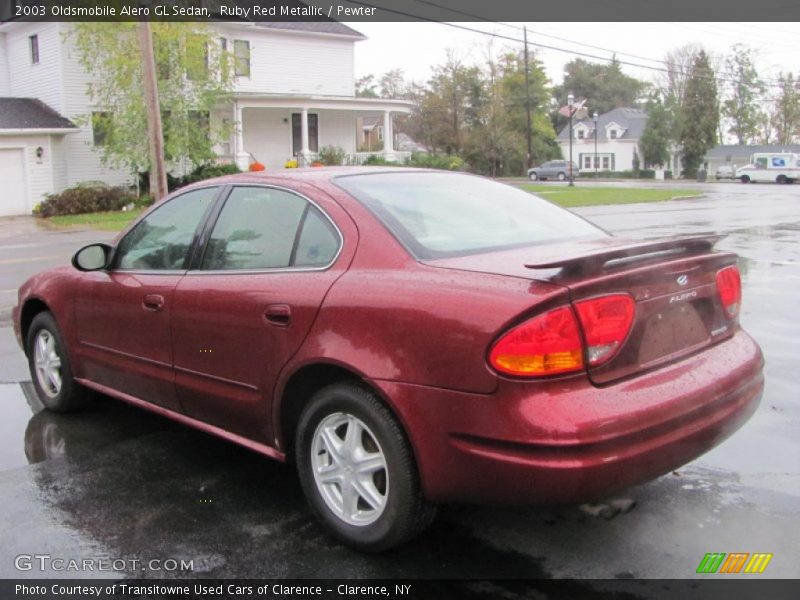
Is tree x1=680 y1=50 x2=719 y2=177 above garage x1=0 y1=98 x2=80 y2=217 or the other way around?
above

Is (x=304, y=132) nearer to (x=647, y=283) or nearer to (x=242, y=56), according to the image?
A: (x=242, y=56)

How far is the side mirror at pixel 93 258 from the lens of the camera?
4.87m

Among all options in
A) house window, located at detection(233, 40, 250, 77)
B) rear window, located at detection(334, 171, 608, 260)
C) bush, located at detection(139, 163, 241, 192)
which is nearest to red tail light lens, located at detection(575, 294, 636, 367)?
rear window, located at detection(334, 171, 608, 260)

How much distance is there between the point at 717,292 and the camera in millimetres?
3576

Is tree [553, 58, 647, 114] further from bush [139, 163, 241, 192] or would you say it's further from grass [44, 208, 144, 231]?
grass [44, 208, 144, 231]

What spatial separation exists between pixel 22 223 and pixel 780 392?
25174mm

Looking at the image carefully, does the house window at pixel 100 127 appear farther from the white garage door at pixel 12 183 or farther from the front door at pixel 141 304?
the front door at pixel 141 304

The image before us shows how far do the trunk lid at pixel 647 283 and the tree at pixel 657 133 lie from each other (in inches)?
2868

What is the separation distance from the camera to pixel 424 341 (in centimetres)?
305

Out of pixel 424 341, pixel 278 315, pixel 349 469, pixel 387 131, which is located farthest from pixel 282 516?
pixel 387 131

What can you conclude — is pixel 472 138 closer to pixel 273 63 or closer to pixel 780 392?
pixel 273 63

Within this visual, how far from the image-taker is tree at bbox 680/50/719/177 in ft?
234

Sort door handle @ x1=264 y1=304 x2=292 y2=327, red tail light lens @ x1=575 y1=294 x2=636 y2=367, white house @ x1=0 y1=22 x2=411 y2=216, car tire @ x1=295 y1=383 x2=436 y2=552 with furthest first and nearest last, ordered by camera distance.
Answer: white house @ x1=0 y1=22 x2=411 y2=216, door handle @ x1=264 y1=304 x2=292 y2=327, car tire @ x1=295 y1=383 x2=436 y2=552, red tail light lens @ x1=575 y1=294 x2=636 y2=367

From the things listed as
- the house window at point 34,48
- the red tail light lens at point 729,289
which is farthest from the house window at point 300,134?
the red tail light lens at point 729,289
